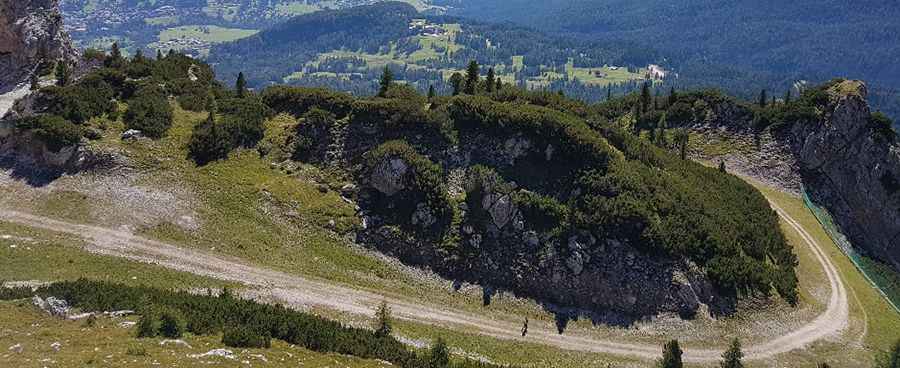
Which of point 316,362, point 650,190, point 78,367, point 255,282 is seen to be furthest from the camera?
point 650,190

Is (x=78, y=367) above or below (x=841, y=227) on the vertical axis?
above

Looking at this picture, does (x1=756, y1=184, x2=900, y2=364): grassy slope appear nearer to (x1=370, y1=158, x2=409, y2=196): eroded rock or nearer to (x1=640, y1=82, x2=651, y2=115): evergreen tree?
(x1=640, y1=82, x2=651, y2=115): evergreen tree

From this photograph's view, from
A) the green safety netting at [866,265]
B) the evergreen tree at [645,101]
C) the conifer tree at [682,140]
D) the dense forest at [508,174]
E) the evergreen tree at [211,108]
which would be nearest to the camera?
the dense forest at [508,174]

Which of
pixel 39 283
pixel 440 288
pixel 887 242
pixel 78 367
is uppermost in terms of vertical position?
pixel 78 367

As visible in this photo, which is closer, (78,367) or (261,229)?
(78,367)

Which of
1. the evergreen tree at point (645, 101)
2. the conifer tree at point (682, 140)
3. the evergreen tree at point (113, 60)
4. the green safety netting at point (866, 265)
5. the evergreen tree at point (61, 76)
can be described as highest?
the evergreen tree at point (113, 60)

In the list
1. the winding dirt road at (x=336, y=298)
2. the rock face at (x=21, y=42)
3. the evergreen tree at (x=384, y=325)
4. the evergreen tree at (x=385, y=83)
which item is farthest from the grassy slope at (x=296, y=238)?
the rock face at (x=21, y=42)

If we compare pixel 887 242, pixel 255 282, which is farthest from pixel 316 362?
pixel 887 242

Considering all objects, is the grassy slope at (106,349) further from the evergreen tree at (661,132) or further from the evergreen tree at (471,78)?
the evergreen tree at (661,132)

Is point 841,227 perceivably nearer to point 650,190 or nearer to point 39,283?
point 650,190
